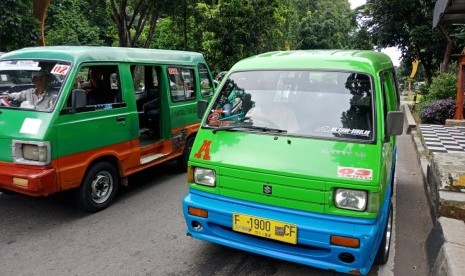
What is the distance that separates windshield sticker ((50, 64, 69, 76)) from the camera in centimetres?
471

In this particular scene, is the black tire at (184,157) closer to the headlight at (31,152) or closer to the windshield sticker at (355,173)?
the headlight at (31,152)

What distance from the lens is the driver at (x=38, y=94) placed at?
15.3ft

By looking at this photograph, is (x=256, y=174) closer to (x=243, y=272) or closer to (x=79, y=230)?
(x=243, y=272)

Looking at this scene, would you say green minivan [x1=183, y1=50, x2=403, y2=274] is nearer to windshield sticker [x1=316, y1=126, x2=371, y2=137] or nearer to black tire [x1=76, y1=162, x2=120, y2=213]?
windshield sticker [x1=316, y1=126, x2=371, y2=137]

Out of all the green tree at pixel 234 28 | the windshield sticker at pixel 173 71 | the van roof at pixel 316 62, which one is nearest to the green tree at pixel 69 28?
the green tree at pixel 234 28

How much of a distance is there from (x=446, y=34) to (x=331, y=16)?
31.1 m

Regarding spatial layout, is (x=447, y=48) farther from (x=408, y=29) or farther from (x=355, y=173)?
(x=355, y=173)

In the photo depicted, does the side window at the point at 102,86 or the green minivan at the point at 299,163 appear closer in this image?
the green minivan at the point at 299,163

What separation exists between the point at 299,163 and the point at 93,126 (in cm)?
294

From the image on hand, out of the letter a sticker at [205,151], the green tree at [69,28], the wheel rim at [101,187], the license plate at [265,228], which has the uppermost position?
the green tree at [69,28]

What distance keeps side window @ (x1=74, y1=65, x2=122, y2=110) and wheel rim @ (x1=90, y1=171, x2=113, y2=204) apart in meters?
0.93

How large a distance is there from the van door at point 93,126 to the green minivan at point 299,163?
177 centimetres

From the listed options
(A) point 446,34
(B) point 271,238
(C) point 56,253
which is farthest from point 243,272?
(A) point 446,34

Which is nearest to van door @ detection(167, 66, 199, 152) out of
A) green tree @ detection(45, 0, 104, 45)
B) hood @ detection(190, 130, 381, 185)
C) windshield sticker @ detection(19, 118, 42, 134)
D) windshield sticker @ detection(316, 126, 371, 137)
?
windshield sticker @ detection(19, 118, 42, 134)
